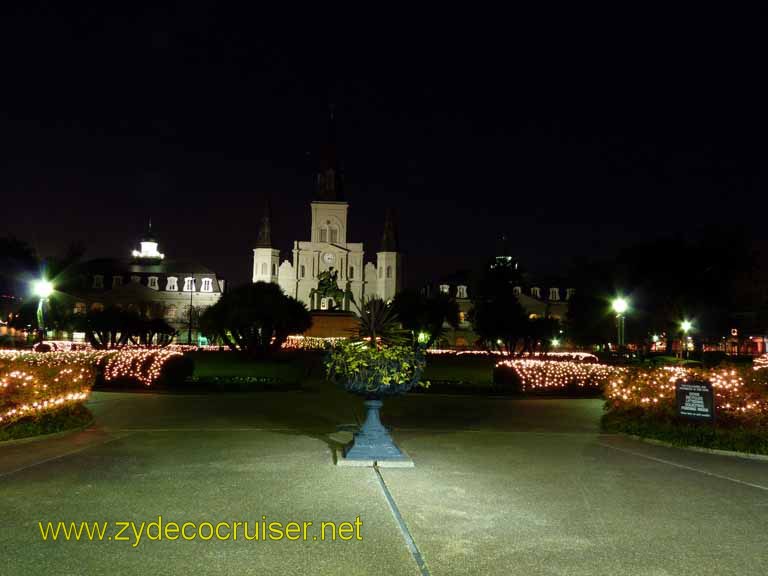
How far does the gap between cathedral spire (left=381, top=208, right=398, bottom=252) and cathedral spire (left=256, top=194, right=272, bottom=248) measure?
17691 millimetres

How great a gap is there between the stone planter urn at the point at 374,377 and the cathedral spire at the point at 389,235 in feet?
314

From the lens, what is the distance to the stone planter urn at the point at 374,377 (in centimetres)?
1059

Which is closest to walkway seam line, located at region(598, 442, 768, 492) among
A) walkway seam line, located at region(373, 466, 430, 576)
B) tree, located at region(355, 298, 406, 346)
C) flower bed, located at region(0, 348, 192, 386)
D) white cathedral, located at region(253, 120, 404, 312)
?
tree, located at region(355, 298, 406, 346)

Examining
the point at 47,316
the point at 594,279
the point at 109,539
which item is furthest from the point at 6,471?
the point at 47,316

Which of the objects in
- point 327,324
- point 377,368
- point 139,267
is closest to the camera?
point 377,368

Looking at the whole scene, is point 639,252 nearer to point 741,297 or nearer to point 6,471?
point 741,297

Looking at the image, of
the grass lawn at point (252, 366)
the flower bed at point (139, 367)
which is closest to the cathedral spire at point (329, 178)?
the grass lawn at point (252, 366)

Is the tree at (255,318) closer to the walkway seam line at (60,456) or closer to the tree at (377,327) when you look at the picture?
the walkway seam line at (60,456)

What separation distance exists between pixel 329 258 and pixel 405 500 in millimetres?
96935

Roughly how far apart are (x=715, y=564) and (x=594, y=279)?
56364 mm

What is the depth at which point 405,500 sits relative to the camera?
8469mm

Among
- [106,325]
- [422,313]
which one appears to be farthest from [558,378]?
[106,325]

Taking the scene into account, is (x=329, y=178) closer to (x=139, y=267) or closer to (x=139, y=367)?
(x=139, y=267)

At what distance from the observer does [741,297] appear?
49.9 metres
